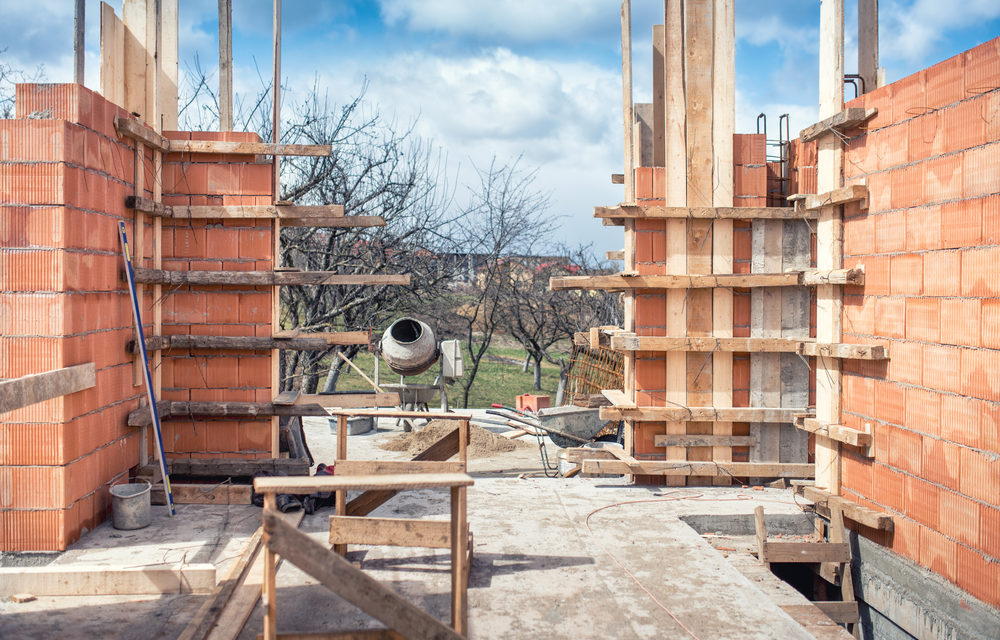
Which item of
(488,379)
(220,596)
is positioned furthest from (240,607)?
(488,379)

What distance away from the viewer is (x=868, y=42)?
255 inches

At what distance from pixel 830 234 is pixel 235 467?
229 inches

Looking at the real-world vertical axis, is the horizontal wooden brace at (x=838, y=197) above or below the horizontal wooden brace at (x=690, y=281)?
above

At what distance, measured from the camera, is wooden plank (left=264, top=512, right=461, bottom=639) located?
126 inches

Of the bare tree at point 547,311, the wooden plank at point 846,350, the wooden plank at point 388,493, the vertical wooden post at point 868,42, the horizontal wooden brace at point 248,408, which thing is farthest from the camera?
the bare tree at point 547,311

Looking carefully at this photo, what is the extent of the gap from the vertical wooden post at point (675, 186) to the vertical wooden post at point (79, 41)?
5.30 metres

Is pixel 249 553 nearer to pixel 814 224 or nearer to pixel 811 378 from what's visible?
pixel 811 378

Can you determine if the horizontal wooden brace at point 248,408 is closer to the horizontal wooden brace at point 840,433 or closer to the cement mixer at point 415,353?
the horizontal wooden brace at point 840,433

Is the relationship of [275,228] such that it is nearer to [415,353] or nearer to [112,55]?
[112,55]

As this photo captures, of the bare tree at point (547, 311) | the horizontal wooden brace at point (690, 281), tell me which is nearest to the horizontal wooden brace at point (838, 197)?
the horizontal wooden brace at point (690, 281)

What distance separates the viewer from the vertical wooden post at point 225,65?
24.6 ft

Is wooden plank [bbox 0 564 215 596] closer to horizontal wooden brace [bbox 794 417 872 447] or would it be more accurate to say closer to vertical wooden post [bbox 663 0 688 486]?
vertical wooden post [bbox 663 0 688 486]

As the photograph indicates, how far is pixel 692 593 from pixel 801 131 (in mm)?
3984

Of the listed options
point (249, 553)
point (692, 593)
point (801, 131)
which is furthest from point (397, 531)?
point (801, 131)
